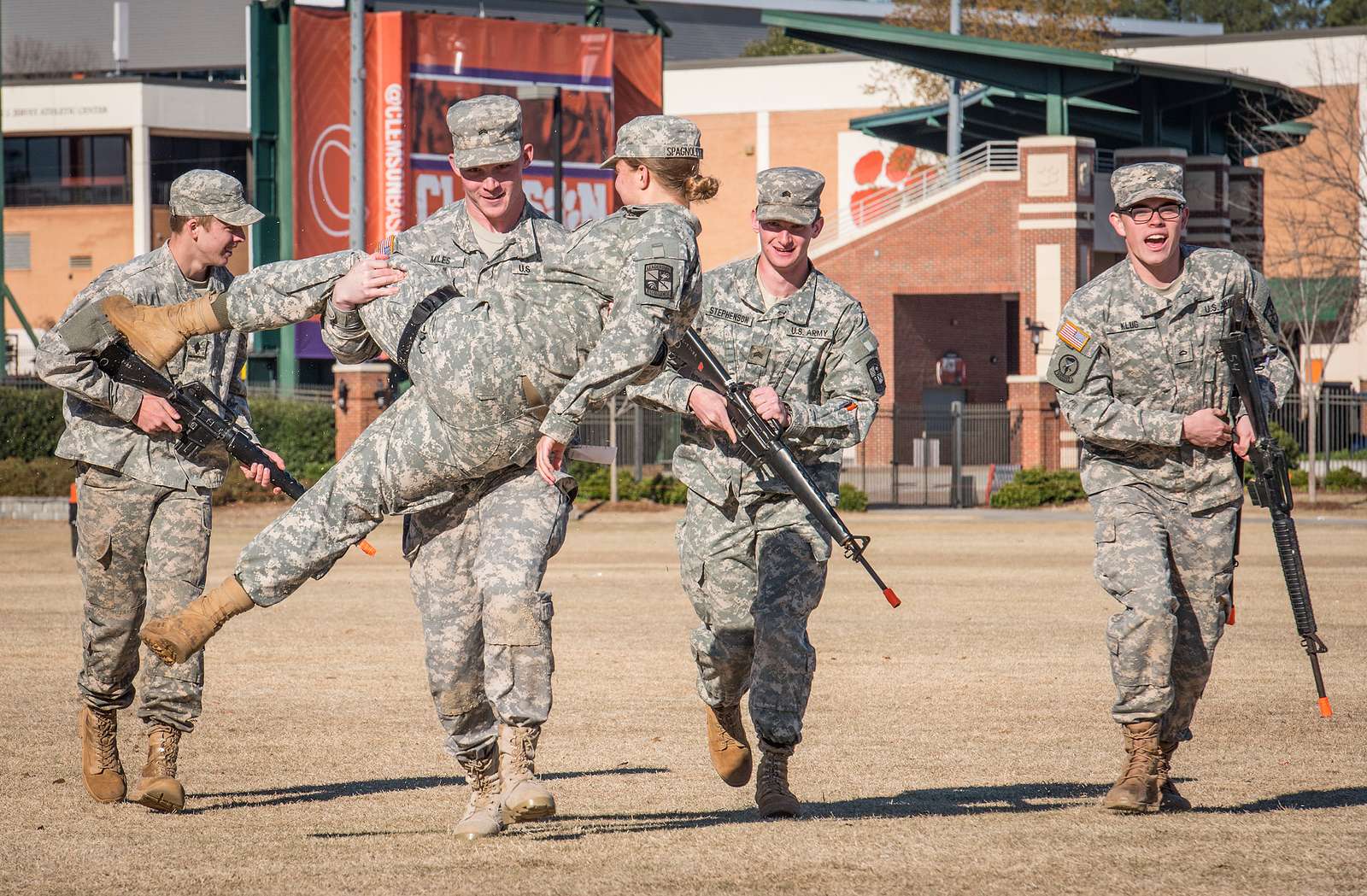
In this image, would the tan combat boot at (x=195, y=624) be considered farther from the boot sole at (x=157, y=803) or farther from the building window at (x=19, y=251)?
the building window at (x=19, y=251)

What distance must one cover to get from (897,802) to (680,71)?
6440 cm

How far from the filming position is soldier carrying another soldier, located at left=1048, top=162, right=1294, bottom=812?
728cm

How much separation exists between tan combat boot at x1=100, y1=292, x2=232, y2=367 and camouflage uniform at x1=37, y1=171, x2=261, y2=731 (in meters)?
0.60

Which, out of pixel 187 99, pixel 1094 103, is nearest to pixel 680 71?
pixel 187 99

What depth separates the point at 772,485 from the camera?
7.38 metres

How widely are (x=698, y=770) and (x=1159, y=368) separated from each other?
288 cm

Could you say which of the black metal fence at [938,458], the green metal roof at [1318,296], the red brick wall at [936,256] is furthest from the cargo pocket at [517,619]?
the red brick wall at [936,256]

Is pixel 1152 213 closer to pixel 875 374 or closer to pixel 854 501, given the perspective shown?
pixel 875 374

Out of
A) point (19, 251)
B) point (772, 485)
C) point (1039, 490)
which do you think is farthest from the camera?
point (19, 251)

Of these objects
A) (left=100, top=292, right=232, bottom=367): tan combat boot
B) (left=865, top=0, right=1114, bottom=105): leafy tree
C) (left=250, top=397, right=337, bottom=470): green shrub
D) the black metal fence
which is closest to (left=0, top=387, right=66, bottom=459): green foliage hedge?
(left=250, top=397, right=337, bottom=470): green shrub

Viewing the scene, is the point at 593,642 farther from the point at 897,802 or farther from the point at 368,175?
the point at 368,175

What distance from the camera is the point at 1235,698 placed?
10.6 meters

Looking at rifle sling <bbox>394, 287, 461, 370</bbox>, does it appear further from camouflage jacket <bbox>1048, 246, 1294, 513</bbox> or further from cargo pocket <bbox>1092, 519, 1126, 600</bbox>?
cargo pocket <bbox>1092, 519, 1126, 600</bbox>

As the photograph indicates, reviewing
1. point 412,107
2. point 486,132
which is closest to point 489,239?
point 486,132
